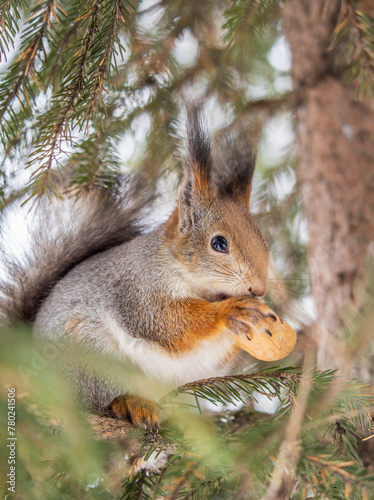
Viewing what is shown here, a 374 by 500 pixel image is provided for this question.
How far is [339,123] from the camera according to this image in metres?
1.53

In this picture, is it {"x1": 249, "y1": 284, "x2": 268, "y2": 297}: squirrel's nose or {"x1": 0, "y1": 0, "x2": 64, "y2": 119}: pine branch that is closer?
{"x1": 0, "y1": 0, "x2": 64, "y2": 119}: pine branch

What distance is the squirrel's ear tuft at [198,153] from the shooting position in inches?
41.9

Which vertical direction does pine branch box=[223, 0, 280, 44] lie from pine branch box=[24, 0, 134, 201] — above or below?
above

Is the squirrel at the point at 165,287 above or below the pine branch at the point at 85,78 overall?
below

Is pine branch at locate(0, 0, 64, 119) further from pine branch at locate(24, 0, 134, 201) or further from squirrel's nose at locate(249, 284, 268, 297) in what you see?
squirrel's nose at locate(249, 284, 268, 297)

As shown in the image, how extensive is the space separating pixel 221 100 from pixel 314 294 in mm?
804

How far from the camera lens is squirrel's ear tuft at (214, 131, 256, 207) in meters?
1.23

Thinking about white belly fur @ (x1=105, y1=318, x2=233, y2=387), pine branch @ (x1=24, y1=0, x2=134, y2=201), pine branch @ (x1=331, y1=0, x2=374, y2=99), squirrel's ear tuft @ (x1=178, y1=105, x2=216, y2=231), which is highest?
pine branch @ (x1=331, y1=0, x2=374, y2=99)

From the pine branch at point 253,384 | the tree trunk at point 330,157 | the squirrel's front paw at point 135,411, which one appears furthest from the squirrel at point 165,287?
the tree trunk at point 330,157

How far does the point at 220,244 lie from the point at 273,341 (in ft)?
1.09

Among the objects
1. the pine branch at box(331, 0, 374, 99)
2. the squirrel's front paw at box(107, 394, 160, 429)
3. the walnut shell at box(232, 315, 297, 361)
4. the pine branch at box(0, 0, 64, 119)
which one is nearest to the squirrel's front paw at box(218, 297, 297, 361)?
the walnut shell at box(232, 315, 297, 361)

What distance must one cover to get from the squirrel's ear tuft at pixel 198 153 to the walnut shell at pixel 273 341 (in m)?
0.47

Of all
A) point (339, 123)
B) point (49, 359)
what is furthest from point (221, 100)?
point (49, 359)

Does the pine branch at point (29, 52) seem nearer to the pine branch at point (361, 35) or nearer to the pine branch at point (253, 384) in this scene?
the pine branch at point (361, 35)
